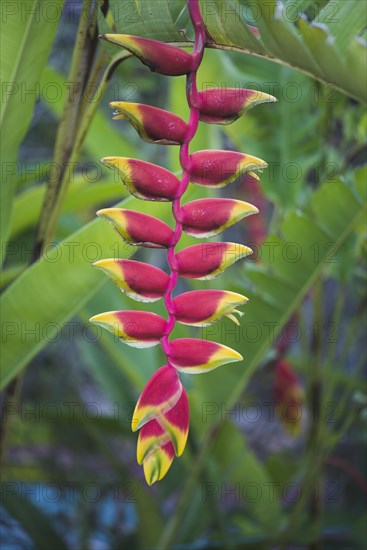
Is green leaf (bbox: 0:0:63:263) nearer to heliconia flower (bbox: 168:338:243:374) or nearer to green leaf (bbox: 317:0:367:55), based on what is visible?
green leaf (bbox: 317:0:367:55)

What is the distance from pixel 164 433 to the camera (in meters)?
0.32

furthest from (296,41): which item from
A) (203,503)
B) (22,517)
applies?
(203,503)

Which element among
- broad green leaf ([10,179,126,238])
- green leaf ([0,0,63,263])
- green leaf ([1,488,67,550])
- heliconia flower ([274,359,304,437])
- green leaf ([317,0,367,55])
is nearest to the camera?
green leaf ([317,0,367,55])

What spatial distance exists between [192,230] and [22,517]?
83 centimetres

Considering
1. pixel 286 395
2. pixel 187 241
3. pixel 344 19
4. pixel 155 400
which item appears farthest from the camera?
pixel 286 395

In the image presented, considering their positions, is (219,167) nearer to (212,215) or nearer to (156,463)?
(212,215)

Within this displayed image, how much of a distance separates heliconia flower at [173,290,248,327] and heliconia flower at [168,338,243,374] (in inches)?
0.4

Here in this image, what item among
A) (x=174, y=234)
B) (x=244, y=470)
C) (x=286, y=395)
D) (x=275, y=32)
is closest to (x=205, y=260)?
(x=174, y=234)

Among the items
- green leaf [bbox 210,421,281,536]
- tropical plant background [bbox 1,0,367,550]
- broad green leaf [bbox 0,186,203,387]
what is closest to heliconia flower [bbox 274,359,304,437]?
tropical plant background [bbox 1,0,367,550]

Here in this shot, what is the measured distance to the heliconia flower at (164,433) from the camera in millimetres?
314

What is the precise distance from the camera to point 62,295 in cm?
64

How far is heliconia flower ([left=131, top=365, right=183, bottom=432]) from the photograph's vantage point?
312 millimetres

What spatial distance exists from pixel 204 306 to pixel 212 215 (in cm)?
5

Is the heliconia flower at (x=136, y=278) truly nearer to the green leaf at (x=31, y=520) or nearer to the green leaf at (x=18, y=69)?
the green leaf at (x=18, y=69)
